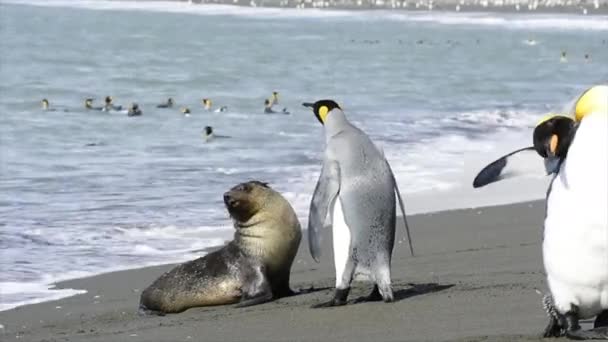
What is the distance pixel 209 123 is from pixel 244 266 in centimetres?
1303

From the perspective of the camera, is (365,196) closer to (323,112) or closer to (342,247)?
(342,247)

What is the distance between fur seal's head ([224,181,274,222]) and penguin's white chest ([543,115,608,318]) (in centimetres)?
252

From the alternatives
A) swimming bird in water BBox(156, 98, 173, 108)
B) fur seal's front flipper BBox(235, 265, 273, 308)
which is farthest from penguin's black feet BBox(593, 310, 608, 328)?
swimming bird in water BBox(156, 98, 173, 108)

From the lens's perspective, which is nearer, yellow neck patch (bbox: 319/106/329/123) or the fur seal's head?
yellow neck patch (bbox: 319/106/329/123)

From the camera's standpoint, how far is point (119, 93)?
27922 millimetres

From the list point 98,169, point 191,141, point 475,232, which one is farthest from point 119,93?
point 475,232

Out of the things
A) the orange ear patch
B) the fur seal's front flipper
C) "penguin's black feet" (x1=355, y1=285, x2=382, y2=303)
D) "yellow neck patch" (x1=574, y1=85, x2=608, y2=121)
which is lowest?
the fur seal's front flipper

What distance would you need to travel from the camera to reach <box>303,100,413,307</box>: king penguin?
606 centimetres

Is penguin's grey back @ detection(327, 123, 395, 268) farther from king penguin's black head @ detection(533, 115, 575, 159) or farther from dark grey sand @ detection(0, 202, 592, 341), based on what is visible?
king penguin's black head @ detection(533, 115, 575, 159)

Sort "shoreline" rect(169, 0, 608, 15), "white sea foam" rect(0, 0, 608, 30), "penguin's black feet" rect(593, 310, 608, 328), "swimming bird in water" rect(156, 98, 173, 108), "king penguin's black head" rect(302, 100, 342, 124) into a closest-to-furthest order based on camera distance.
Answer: "penguin's black feet" rect(593, 310, 608, 328), "king penguin's black head" rect(302, 100, 342, 124), "swimming bird in water" rect(156, 98, 173, 108), "white sea foam" rect(0, 0, 608, 30), "shoreline" rect(169, 0, 608, 15)

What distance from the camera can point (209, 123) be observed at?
1981 centimetres

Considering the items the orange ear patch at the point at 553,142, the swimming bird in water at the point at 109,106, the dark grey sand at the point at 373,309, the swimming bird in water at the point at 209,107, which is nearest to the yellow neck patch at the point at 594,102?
the orange ear patch at the point at 553,142

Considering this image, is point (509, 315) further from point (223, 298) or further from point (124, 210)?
point (124, 210)

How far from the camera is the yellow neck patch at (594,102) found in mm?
4383
